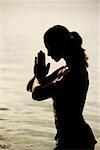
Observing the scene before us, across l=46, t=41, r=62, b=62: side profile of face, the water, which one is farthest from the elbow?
the water

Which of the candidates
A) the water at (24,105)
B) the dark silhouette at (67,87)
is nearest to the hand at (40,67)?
the dark silhouette at (67,87)

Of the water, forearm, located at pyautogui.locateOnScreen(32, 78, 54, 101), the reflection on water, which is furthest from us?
the water

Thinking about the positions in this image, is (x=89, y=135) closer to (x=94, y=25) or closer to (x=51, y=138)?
(x=51, y=138)

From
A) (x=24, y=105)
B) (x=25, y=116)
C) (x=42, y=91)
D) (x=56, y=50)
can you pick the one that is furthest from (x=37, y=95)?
(x=24, y=105)

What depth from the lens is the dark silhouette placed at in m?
3.02

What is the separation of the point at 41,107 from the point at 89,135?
293 inches

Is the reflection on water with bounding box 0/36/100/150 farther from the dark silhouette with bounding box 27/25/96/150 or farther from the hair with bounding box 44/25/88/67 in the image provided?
the hair with bounding box 44/25/88/67

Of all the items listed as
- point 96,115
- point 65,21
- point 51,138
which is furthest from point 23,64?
point 65,21

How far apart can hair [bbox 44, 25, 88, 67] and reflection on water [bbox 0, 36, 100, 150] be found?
178 inches

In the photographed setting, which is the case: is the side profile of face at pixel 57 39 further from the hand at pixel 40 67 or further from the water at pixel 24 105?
the water at pixel 24 105

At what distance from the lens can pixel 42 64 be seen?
120 inches

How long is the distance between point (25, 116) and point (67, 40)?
6.81 metres

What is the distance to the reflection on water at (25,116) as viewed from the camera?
7.80 meters

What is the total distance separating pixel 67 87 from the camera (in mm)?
3039
